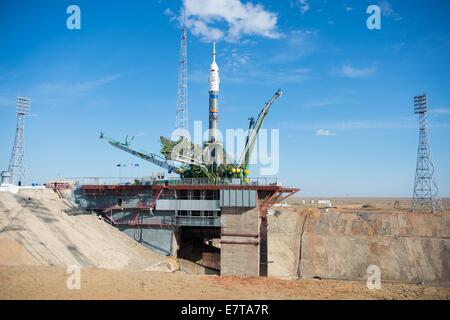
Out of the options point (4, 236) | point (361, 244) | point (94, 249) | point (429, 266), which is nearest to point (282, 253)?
point (361, 244)

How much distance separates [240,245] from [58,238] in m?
22.0

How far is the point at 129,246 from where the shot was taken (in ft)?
150

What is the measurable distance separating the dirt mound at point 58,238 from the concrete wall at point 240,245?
345 inches

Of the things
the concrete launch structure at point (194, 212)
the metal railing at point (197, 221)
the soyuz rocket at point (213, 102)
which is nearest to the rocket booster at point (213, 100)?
the soyuz rocket at point (213, 102)

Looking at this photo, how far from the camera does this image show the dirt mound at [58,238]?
3086cm

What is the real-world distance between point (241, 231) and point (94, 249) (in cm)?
1847

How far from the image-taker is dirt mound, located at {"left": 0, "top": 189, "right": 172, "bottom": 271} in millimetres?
30859

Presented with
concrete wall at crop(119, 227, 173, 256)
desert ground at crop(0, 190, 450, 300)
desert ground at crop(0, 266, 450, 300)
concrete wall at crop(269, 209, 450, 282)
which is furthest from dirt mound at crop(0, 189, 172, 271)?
concrete wall at crop(269, 209, 450, 282)

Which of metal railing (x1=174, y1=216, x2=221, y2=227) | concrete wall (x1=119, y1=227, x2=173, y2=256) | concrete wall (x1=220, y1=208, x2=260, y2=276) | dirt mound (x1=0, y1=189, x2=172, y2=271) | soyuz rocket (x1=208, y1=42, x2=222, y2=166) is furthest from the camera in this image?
soyuz rocket (x1=208, y1=42, x2=222, y2=166)

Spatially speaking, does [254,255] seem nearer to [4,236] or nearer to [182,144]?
[182,144]

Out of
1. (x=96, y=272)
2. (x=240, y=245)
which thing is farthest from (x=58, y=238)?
(x=240, y=245)

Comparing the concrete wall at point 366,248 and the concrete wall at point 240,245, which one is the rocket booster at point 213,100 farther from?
the concrete wall at point 366,248

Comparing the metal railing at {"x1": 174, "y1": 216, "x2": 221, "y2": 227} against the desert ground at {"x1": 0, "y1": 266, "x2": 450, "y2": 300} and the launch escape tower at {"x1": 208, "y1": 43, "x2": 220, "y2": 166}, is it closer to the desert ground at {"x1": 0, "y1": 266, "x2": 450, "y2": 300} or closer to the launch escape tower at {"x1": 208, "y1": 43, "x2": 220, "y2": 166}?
the launch escape tower at {"x1": 208, "y1": 43, "x2": 220, "y2": 166}

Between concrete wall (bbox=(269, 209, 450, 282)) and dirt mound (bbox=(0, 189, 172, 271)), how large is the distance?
25.0 metres
